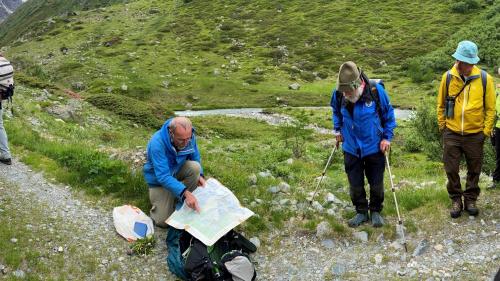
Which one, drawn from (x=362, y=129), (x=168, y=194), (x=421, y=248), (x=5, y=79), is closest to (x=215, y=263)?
(x=168, y=194)

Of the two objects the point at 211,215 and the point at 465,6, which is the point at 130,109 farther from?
the point at 465,6

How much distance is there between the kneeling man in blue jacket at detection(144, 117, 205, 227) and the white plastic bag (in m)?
0.23

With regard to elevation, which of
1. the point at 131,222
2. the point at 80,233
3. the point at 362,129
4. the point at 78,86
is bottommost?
the point at 78,86

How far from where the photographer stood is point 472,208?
33.4ft

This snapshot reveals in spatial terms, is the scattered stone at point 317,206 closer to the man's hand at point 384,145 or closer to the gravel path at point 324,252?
the gravel path at point 324,252

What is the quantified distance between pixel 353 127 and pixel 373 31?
97.5 metres

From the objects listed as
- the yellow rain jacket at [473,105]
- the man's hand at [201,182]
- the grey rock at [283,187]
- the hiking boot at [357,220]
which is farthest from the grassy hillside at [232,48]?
the hiking boot at [357,220]

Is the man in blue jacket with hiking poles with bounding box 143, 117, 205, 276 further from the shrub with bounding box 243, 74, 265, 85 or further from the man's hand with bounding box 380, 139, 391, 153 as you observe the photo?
the shrub with bounding box 243, 74, 265, 85

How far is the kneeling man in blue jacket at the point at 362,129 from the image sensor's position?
899 cm

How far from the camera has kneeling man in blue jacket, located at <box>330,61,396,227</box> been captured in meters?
8.99

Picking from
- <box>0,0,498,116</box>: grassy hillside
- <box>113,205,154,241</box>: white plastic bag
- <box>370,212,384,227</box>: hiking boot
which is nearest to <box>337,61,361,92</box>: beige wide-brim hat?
<box>370,212,384,227</box>: hiking boot

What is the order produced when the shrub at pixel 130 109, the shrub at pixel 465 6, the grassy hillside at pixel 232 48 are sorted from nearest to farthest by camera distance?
the shrub at pixel 130 109, the grassy hillside at pixel 232 48, the shrub at pixel 465 6

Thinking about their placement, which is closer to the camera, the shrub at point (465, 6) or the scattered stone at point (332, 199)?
the scattered stone at point (332, 199)

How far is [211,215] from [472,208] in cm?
568
